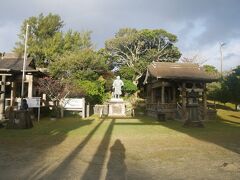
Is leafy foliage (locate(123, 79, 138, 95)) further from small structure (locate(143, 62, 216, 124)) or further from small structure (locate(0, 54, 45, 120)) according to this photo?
small structure (locate(0, 54, 45, 120))

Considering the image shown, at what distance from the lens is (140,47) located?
46656 millimetres

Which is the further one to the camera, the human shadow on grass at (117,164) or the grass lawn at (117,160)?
the grass lawn at (117,160)

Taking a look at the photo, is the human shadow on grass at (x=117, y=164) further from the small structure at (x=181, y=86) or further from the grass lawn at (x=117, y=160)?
the small structure at (x=181, y=86)

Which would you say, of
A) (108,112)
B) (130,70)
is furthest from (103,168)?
(130,70)

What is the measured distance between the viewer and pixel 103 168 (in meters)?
5.98

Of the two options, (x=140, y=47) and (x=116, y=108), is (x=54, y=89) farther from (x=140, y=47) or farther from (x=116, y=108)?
(x=140, y=47)

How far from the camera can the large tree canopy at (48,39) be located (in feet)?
125

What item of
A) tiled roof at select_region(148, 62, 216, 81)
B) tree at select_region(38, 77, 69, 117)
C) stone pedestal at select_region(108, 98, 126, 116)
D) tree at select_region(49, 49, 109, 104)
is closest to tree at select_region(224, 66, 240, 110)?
tiled roof at select_region(148, 62, 216, 81)

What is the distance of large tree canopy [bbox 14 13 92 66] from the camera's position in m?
38.0

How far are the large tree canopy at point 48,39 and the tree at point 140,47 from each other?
6.73 metres

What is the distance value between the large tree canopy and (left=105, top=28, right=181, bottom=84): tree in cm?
673

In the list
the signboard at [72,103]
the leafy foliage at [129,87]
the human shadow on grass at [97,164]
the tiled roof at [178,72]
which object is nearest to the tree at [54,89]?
the signboard at [72,103]

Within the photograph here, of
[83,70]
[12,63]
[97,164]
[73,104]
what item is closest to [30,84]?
[12,63]

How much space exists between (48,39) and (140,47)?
16.6 meters
